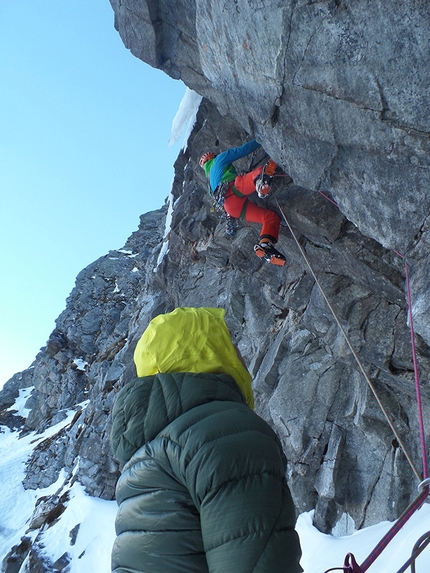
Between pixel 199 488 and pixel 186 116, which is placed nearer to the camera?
pixel 199 488

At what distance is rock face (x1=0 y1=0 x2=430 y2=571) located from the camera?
13.3 feet

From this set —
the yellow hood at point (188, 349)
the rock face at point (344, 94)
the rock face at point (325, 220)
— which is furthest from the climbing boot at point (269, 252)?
the yellow hood at point (188, 349)

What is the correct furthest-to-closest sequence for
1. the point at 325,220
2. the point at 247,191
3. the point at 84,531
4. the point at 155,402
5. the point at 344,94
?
the point at 84,531, the point at 247,191, the point at 325,220, the point at 344,94, the point at 155,402

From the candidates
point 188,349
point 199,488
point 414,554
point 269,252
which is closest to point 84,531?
point 269,252

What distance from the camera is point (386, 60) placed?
12.4ft

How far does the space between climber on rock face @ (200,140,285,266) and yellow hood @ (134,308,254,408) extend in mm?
5070

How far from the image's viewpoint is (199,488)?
1.52 metres

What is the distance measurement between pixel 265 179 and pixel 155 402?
580 cm

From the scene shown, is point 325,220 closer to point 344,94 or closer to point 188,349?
point 344,94

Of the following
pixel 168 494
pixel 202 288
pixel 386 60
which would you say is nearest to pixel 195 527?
A: pixel 168 494

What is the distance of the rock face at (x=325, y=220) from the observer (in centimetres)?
404

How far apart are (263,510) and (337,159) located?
4271 millimetres

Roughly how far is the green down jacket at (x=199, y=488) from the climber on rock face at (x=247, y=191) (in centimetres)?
550

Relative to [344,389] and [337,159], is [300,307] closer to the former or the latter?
[344,389]
